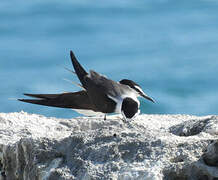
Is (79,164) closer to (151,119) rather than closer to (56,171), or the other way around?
(56,171)

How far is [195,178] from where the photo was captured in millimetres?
3148

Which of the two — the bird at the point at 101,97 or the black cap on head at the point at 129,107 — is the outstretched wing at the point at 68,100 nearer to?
the bird at the point at 101,97

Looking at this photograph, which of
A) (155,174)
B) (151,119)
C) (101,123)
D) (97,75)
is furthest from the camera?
(97,75)

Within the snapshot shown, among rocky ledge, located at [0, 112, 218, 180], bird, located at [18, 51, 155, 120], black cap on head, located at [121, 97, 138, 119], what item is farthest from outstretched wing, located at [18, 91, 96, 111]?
rocky ledge, located at [0, 112, 218, 180]

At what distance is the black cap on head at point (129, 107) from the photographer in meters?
5.29

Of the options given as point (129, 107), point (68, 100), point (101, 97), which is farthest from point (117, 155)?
point (68, 100)

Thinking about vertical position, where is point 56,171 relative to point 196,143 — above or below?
below

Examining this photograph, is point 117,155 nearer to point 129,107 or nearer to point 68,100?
point 129,107

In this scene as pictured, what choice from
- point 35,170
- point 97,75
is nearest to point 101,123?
point 97,75

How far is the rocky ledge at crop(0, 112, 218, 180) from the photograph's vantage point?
3.17 meters

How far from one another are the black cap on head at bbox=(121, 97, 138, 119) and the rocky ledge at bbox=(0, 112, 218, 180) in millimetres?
1028

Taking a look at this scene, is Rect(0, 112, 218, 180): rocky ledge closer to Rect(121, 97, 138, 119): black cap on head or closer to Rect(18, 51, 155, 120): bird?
Rect(121, 97, 138, 119): black cap on head

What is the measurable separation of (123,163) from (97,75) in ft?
8.10

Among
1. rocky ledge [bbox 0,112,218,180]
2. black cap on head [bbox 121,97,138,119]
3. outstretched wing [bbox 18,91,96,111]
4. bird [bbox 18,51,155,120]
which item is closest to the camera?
rocky ledge [bbox 0,112,218,180]
